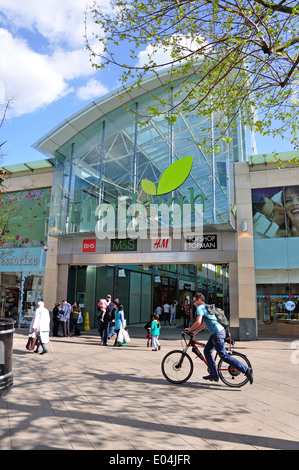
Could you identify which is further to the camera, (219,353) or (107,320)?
(107,320)

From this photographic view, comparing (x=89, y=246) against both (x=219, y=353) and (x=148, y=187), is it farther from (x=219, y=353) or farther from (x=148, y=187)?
(x=219, y=353)

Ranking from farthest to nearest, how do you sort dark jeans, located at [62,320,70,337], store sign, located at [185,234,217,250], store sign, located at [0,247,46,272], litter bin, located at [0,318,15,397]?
store sign, located at [0,247,46,272] < store sign, located at [185,234,217,250] < dark jeans, located at [62,320,70,337] < litter bin, located at [0,318,15,397]

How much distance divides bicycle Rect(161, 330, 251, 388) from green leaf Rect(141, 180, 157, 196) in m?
10.4

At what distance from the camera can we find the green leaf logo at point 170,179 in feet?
53.4

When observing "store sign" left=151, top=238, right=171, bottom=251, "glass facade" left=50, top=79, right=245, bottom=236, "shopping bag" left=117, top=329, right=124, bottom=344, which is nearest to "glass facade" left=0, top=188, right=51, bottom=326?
"glass facade" left=50, top=79, right=245, bottom=236

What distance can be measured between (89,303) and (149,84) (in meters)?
11.7

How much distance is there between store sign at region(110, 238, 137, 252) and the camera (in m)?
16.8

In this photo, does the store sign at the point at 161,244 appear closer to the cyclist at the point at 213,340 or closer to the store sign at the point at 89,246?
the store sign at the point at 89,246

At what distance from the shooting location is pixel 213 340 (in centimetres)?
637

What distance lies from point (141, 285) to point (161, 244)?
345 inches

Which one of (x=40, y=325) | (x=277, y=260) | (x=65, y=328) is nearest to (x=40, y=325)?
(x=40, y=325)

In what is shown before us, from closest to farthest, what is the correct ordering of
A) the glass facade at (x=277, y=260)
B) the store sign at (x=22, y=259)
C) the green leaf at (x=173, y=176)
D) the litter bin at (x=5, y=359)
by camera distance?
the litter bin at (x=5, y=359)
the glass facade at (x=277, y=260)
the green leaf at (x=173, y=176)
the store sign at (x=22, y=259)

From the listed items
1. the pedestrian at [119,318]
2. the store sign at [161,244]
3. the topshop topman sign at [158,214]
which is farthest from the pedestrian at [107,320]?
the topshop topman sign at [158,214]

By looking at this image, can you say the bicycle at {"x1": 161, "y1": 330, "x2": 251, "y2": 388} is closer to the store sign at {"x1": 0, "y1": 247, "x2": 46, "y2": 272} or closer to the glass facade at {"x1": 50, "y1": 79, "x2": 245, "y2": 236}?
the glass facade at {"x1": 50, "y1": 79, "x2": 245, "y2": 236}
